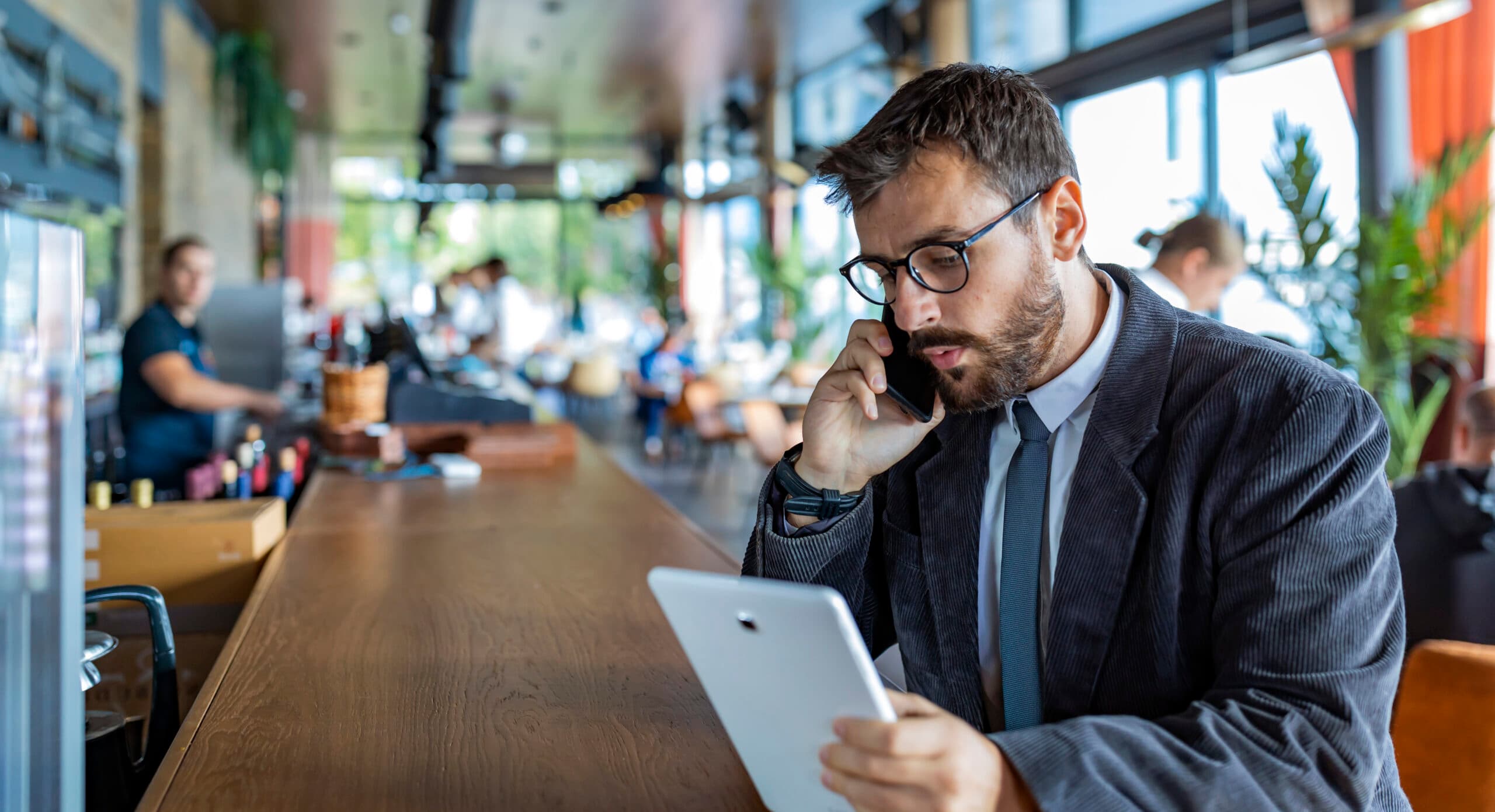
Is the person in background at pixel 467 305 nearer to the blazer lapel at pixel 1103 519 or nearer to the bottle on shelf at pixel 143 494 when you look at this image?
the bottle on shelf at pixel 143 494

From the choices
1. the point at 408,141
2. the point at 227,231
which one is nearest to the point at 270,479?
the point at 227,231

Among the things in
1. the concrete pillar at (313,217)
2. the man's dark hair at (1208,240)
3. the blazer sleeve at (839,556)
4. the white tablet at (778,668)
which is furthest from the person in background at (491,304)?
the concrete pillar at (313,217)

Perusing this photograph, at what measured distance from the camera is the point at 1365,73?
5805 millimetres

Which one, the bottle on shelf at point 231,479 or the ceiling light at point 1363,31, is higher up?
the ceiling light at point 1363,31

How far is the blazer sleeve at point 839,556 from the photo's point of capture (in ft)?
4.91

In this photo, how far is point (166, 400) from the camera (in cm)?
415

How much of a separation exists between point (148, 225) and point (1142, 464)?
8.55 metres

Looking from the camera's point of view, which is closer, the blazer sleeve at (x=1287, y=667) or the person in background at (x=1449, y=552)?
the blazer sleeve at (x=1287, y=667)

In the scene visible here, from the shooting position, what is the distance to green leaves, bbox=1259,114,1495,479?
4.82 meters

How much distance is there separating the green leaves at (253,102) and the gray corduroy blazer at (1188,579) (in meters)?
10.8

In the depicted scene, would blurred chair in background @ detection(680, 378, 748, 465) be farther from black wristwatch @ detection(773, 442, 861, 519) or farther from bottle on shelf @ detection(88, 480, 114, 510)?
black wristwatch @ detection(773, 442, 861, 519)

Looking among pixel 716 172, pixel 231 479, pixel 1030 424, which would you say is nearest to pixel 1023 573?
pixel 1030 424

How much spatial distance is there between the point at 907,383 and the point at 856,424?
89 millimetres

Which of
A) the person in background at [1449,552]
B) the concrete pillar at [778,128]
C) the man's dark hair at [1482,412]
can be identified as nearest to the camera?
the person in background at [1449,552]
